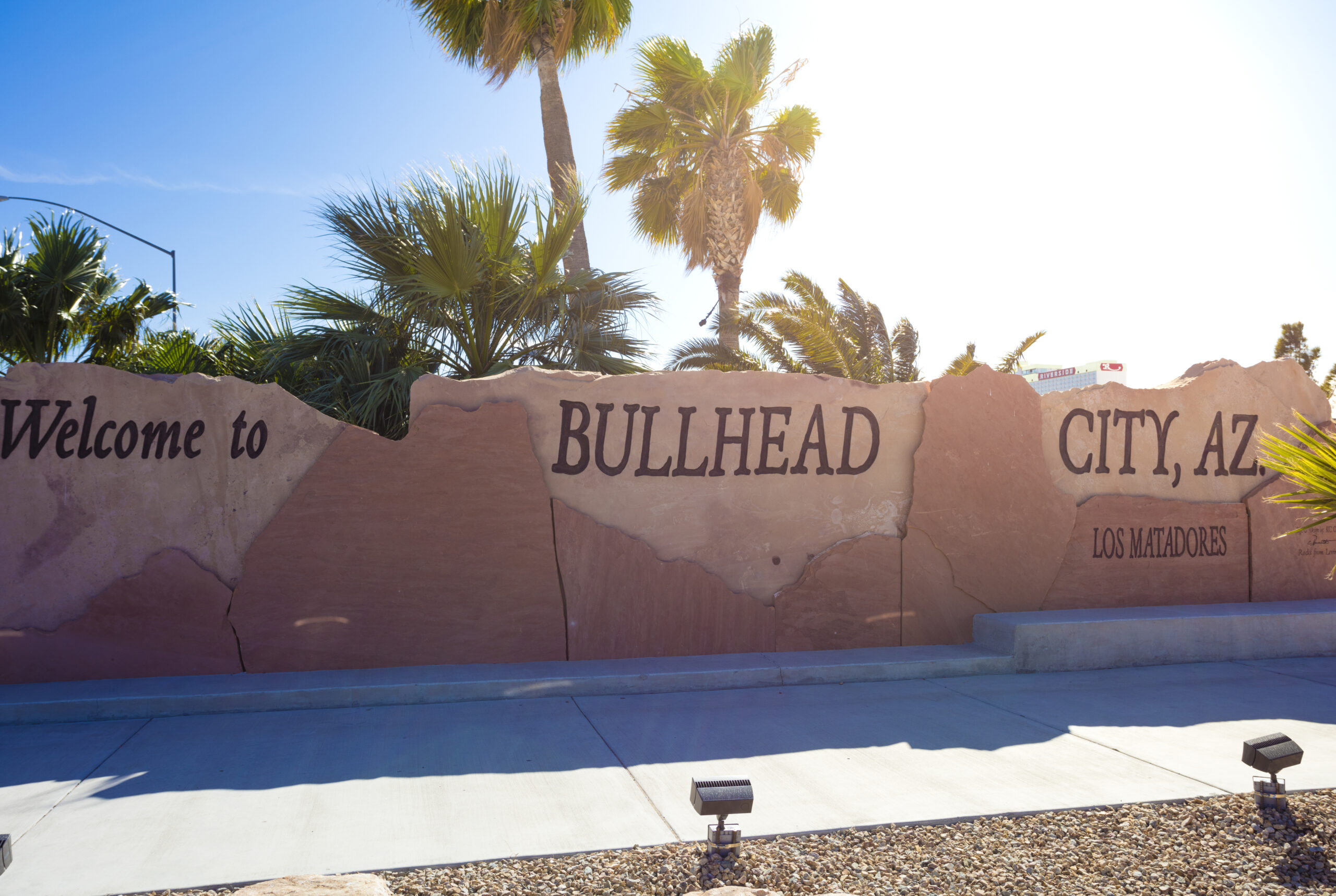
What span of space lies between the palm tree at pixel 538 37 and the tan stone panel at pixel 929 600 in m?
8.57

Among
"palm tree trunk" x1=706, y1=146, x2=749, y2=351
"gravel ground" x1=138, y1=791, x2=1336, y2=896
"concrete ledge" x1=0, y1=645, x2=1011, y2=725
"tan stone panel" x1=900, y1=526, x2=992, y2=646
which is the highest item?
"palm tree trunk" x1=706, y1=146, x2=749, y2=351

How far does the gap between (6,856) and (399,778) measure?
55.7 inches

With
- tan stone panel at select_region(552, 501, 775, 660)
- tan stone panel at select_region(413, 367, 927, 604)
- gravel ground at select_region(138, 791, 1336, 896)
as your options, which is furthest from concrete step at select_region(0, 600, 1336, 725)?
gravel ground at select_region(138, 791, 1336, 896)

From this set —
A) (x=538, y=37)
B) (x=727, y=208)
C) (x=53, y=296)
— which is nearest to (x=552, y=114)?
(x=538, y=37)

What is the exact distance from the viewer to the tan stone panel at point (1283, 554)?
717cm

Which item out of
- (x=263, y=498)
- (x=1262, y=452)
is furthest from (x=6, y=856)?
(x=1262, y=452)

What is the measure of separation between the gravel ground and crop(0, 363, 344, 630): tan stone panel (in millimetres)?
3173

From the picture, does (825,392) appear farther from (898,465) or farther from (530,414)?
(530,414)

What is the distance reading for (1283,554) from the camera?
723 centimetres

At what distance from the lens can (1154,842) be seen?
309 cm

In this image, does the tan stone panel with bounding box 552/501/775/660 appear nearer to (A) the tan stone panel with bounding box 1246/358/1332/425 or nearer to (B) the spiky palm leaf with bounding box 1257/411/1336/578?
(B) the spiky palm leaf with bounding box 1257/411/1336/578

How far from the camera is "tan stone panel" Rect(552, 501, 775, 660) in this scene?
228 inches

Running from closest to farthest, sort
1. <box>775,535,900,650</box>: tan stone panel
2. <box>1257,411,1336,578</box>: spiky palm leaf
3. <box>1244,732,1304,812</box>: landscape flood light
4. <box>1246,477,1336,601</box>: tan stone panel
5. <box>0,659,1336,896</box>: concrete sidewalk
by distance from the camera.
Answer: <box>0,659,1336,896</box>: concrete sidewalk < <box>1244,732,1304,812</box>: landscape flood light < <box>1257,411,1336,578</box>: spiky palm leaf < <box>775,535,900,650</box>: tan stone panel < <box>1246,477,1336,601</box>: tan stone panel

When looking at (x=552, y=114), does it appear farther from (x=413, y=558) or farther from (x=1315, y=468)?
(x=1315, y=468)
